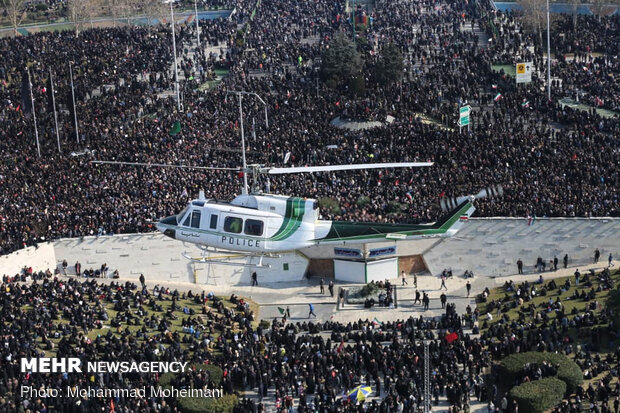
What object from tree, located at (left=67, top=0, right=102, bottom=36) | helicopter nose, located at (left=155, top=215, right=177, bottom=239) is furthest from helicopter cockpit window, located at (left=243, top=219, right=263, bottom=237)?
tree, located at (left=67, top=0, right=102, bottom=36)

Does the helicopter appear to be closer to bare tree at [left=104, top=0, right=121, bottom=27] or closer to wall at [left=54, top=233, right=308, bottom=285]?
wall at [left=54, top=233, right=308, bottom=285]

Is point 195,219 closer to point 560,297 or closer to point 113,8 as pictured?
point 560,297

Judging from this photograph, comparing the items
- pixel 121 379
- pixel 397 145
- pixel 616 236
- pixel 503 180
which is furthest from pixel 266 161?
pixel 121 379

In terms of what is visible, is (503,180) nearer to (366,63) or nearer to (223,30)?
(366,63)

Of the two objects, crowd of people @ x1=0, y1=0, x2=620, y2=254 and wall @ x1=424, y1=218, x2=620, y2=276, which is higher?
crowd of people @ x1=0, y1=0, x2=620, y2=254

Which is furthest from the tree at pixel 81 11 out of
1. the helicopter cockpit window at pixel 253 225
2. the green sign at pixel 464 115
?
the helicopter cockpit window at pixel 253 225

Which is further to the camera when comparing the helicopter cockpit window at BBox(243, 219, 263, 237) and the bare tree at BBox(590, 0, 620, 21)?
the bare tree at BBox(590, 0, 620, 21)
